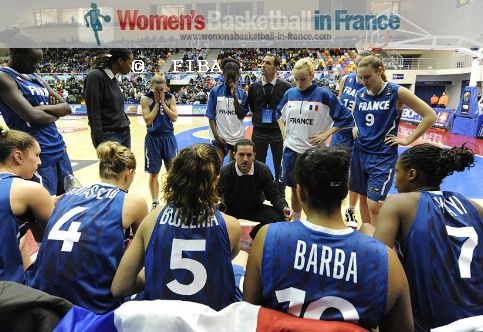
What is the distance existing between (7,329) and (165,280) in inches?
25.3

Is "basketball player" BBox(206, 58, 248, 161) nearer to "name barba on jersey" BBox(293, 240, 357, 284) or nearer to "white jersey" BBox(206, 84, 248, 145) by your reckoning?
"white jersey" BBox(206, 84, 248, 145)

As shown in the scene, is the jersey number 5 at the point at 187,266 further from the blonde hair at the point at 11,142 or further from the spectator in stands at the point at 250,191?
the spectator in stands at the point at 250,191

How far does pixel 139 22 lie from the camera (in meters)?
3.00

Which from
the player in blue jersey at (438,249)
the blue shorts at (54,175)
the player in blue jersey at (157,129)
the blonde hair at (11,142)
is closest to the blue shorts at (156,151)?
the player in blue jersey at (157,129)

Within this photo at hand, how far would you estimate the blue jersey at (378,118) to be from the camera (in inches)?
144

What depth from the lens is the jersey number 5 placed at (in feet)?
5.35

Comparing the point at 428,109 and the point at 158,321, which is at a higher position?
the point at 428,109

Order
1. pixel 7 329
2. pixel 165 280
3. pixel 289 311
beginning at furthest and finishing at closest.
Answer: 1. pixel 165 280
2. pixel 289 311
3. pixel 7 329

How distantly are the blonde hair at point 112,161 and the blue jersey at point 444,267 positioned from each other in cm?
154

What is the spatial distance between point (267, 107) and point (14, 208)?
3334 mm

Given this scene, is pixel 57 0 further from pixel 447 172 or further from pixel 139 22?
pixel 447 172

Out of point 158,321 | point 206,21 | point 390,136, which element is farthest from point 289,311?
point 390,136

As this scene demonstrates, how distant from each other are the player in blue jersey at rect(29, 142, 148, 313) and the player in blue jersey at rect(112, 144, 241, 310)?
0.15 metres

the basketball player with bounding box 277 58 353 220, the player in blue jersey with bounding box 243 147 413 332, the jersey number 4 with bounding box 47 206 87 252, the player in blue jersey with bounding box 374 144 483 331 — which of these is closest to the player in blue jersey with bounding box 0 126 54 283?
the jersey number 4 with bounding box 47 206 87 252
